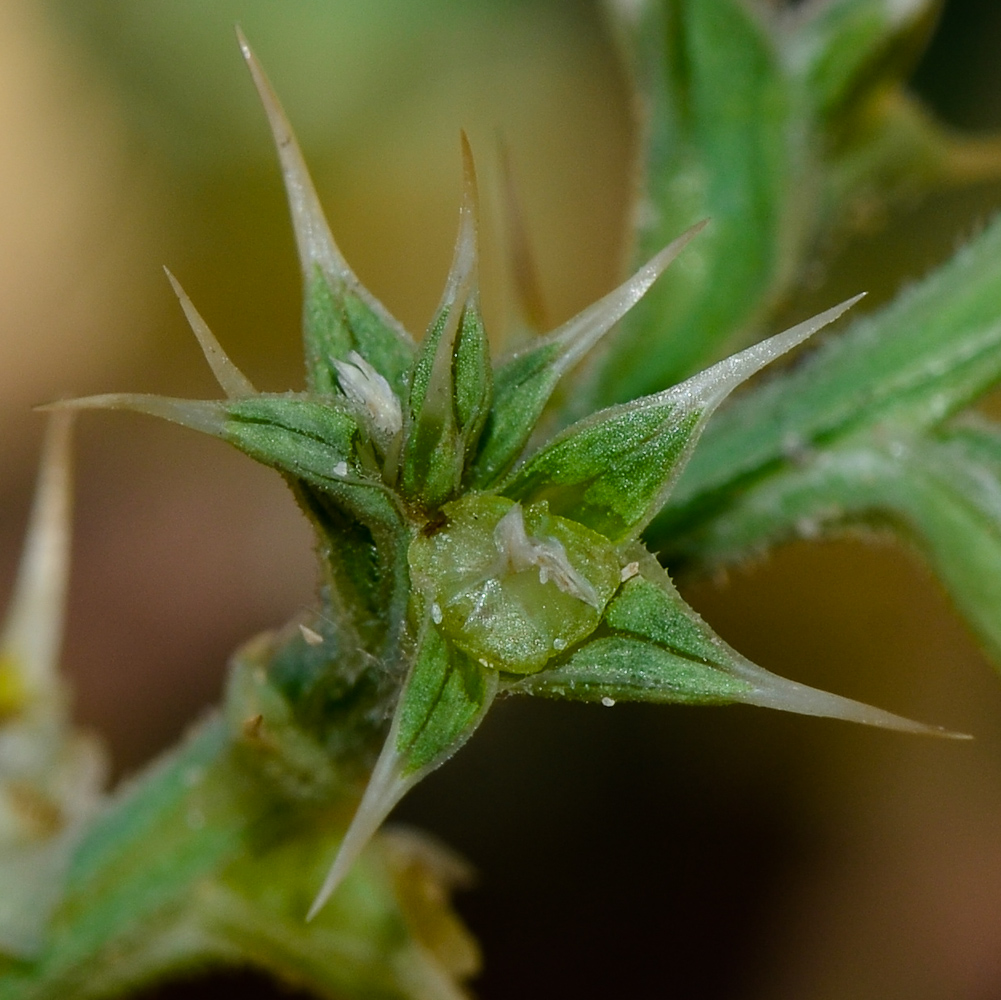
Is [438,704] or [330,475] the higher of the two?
[330,475]

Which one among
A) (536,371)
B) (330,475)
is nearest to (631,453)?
(536,371)

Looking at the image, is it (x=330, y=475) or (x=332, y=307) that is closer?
(x=330, y=475)

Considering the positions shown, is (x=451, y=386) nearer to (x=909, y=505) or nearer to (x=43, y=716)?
(x=909, y=505)

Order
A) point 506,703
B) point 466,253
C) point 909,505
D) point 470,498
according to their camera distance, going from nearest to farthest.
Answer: point 466,253, point 470,498, point 909,505, point 506,703

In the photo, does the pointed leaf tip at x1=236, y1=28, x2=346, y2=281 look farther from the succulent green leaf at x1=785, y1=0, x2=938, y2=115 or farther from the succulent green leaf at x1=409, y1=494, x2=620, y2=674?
the succulent green leaf at x1=785, y1=0, x2=938, y2=115

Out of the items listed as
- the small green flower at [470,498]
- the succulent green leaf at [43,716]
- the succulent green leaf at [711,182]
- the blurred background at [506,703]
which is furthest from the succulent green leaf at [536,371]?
the blurred background at [506,703]

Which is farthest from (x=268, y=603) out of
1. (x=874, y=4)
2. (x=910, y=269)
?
(x=874, y=4)
